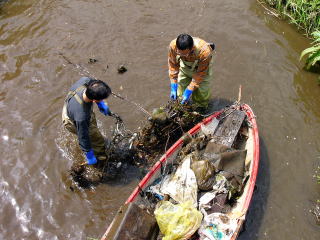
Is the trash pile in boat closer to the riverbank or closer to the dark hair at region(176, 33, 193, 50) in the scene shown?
the dark hair at region(176, 33, 193, 50)

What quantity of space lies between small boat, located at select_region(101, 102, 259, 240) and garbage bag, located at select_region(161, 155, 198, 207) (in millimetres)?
310

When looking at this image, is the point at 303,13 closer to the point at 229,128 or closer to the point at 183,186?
the point at 229,128

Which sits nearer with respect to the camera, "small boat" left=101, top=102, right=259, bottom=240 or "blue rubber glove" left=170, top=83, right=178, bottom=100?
"small boat" left=101, top=102, right=259, bottom=240

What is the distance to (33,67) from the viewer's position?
829 centimetres

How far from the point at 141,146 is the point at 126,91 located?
6.51 feet

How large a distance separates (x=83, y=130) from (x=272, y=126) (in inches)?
169

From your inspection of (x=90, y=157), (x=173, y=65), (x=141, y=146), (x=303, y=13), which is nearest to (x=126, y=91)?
(x=173, y=65)

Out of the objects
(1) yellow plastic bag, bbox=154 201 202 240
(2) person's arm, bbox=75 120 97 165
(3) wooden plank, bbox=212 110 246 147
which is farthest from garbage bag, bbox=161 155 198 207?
(2) person's arm, bbox=75 120 97 165

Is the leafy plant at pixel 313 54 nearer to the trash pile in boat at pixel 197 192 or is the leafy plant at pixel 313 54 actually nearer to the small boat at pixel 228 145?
the small boat at pixel 228 145

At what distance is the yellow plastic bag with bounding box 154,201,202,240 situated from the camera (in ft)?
14.9

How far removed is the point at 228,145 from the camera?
5961 mm

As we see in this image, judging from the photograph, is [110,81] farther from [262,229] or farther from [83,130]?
[262,229]

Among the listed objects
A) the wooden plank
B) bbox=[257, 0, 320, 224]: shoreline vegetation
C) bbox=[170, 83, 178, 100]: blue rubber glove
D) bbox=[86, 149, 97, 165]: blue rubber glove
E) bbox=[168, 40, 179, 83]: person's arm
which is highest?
bbox=[257, 0, 320, 224]: shoreline vegetation

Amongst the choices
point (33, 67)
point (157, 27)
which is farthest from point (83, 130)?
point (157, 27)
